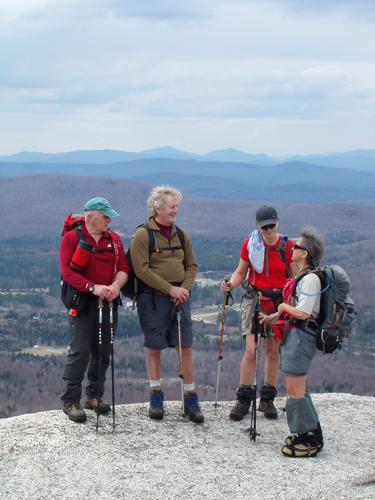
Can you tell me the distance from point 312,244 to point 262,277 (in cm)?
114

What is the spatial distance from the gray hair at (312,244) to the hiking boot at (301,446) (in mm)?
1856

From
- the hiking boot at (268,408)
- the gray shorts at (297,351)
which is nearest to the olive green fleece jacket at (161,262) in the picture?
the gray shorts at (297,351)

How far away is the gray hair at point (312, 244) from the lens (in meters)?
7.84

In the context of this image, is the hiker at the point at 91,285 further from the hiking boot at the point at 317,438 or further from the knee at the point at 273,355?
the hiking boot at the point at 317,438

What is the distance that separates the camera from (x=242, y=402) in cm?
932

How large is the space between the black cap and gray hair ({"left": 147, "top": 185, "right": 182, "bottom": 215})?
2.90 feet

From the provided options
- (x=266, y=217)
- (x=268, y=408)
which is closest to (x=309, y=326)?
(x=266, y=217)

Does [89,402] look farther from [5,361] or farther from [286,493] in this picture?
[5,361]

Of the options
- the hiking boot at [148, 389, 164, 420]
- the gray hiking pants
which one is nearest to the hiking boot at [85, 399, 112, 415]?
the gray hiking pants

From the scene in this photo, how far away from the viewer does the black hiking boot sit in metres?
9.47

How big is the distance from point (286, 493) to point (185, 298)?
2392mm

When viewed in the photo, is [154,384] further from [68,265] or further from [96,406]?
[68,265]

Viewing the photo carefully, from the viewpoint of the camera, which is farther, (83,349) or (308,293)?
(83,349)

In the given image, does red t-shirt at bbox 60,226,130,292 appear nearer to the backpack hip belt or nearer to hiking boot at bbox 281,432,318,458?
the backpack hip belt
